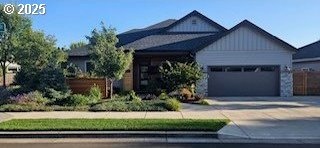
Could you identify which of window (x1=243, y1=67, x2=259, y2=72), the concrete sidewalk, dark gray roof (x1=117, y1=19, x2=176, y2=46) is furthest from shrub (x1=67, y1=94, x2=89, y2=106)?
window (x1=243, y1=67, x2=259, y2=72)

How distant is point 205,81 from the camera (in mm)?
29125

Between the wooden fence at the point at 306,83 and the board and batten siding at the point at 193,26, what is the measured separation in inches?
305

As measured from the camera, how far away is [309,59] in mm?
36188

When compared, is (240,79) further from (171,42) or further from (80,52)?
(80,52)

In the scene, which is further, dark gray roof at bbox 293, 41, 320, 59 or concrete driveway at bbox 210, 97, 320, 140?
dark gray roof at bbox 293, 41, 320, 59

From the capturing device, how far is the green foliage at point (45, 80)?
76.0 feet

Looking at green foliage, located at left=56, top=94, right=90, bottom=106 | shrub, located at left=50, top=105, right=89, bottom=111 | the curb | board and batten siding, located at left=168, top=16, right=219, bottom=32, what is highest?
board and batten siding, located at left=168, top=16, right=219, bottom=32

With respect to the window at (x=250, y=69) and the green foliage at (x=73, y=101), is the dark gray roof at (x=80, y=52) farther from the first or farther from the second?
the green foliage at (x=73, y=101)

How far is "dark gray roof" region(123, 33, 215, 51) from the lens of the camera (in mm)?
30641

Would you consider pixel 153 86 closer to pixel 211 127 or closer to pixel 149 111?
pixel 149 111

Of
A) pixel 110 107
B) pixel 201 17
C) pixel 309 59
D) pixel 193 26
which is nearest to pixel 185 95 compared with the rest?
pixel 110 107

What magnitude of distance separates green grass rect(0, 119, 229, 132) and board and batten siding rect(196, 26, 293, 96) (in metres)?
14.2

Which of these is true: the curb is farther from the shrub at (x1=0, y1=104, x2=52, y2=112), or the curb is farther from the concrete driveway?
the shrub at (x1=0, y1=104, x2=52, y2=112)

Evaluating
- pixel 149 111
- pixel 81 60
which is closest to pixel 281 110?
pixel 149 111
